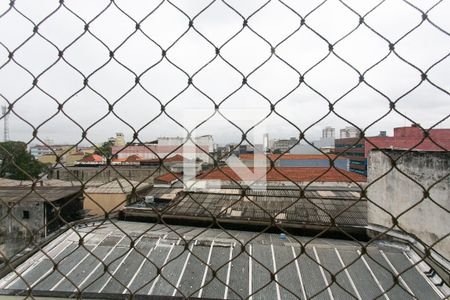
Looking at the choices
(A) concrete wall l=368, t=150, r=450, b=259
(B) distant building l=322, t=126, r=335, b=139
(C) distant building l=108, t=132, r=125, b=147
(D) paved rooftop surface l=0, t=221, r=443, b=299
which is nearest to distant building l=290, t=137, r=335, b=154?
(B) distant building l=322, t=126, r=335, b=139

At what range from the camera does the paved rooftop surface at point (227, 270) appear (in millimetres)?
2750

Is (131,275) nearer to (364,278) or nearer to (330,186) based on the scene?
(364,278)

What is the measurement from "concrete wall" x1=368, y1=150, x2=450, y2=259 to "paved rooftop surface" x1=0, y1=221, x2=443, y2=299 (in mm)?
1054

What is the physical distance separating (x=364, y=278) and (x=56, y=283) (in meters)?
3.15

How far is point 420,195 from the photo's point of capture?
1485 mm

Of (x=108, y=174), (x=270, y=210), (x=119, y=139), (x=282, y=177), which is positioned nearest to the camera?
(x=119, y=139)

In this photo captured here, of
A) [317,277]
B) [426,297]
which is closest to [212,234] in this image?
[317,277]

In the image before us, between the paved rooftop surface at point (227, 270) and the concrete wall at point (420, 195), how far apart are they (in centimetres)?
105

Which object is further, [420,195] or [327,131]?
[420,195]

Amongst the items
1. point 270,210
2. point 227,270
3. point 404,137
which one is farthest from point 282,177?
point 404,137

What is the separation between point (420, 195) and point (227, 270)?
2.16 m

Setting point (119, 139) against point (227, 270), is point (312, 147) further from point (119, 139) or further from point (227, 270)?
point (227, 270)

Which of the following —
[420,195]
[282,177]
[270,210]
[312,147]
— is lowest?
[270,210]

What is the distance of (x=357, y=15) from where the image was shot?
0.74 meters
